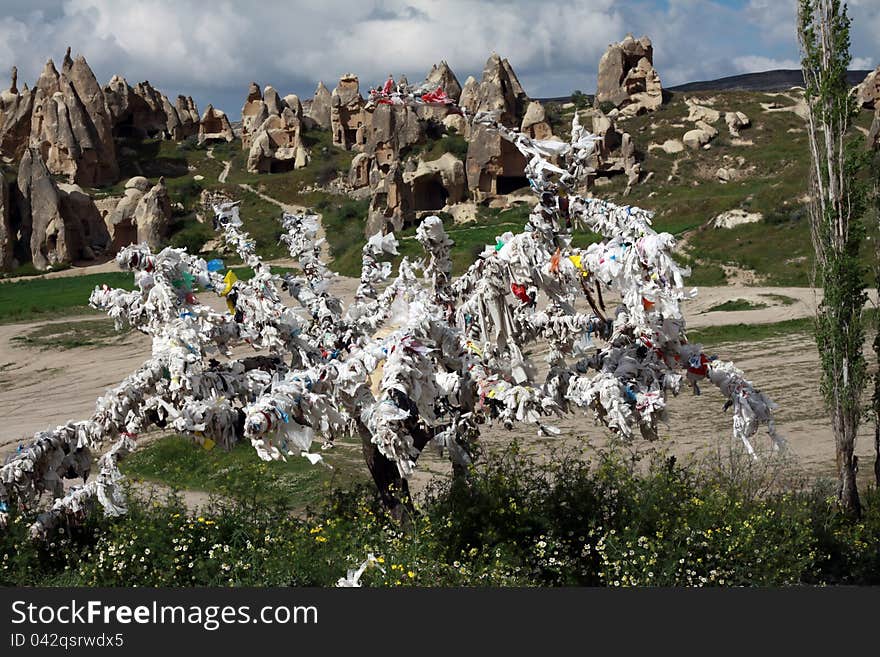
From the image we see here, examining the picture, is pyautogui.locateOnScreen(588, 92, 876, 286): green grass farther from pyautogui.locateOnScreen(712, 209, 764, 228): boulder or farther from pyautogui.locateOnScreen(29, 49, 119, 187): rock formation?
pyautogui.locateOnScreen(29, 49, 119, 187): rock formation

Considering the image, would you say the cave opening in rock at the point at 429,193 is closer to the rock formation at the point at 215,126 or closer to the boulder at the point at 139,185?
the boulder at the point at 139,185

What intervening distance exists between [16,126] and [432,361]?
59546 mm

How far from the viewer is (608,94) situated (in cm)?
6272

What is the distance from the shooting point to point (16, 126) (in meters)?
57.4

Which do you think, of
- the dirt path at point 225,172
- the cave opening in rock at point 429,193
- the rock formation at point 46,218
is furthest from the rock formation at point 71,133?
the cave opening in rock at point 429,193

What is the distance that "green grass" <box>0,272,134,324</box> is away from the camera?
98.4 feet

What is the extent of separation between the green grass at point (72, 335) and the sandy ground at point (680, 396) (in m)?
0.42

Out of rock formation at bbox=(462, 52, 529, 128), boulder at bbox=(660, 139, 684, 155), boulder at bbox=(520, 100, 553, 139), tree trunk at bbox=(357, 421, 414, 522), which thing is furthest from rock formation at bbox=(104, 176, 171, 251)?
tree trunk at bbox=(357, 421, 414, 522)

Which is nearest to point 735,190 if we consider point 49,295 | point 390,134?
point 390,134

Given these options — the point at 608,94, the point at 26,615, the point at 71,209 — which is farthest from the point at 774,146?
the point at 26,615

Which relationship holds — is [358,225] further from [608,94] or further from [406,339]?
[406,339]

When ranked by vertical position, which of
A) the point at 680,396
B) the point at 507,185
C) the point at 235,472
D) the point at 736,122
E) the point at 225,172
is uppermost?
the point at 736,122

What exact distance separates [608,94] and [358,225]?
27.0 metres

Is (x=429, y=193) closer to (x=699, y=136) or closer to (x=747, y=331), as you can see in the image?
(x=699, y=136)
